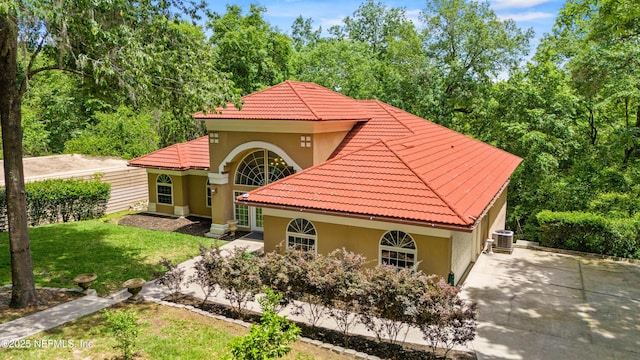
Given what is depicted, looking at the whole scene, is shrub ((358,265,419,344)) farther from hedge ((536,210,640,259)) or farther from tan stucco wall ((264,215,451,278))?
hedge ((536,210,640,259))

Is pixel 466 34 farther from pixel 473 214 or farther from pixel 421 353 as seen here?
pixel 421 353

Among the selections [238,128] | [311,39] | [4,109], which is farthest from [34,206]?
[311,39]

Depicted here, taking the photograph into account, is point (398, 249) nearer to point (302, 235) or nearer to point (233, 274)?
point (302, 235)

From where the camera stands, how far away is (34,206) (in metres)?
19.9

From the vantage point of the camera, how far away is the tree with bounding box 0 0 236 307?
365 inches

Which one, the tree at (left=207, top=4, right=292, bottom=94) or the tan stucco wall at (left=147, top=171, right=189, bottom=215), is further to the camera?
the tree at (left=207, top=4, right=292, bottom=94)

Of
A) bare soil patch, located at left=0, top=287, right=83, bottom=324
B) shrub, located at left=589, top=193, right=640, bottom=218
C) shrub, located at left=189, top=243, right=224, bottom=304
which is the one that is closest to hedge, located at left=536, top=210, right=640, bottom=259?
shrub, located at left=589, top=193, right=640, bottom=218

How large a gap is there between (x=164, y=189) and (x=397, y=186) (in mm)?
14350

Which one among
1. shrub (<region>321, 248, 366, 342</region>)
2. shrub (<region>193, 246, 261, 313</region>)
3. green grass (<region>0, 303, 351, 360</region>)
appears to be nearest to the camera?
green grass (<region>0, 303, 351, 360</region>)

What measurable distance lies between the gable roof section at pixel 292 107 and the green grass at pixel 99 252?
17.8 feet

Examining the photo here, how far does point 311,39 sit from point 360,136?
138 ft

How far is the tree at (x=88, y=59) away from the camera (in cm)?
927

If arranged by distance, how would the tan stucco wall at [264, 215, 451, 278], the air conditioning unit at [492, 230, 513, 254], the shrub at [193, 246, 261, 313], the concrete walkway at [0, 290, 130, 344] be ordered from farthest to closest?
the air conditioning unit at [492, 230, 513, 254] < the tan stucco wall at [264, 215, 451, 278] < the shrub at [193, 246, 261, 313] < the concrete walkway at [0, 290, 130, 344]

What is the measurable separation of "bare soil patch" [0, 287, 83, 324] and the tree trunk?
0.66 feet
